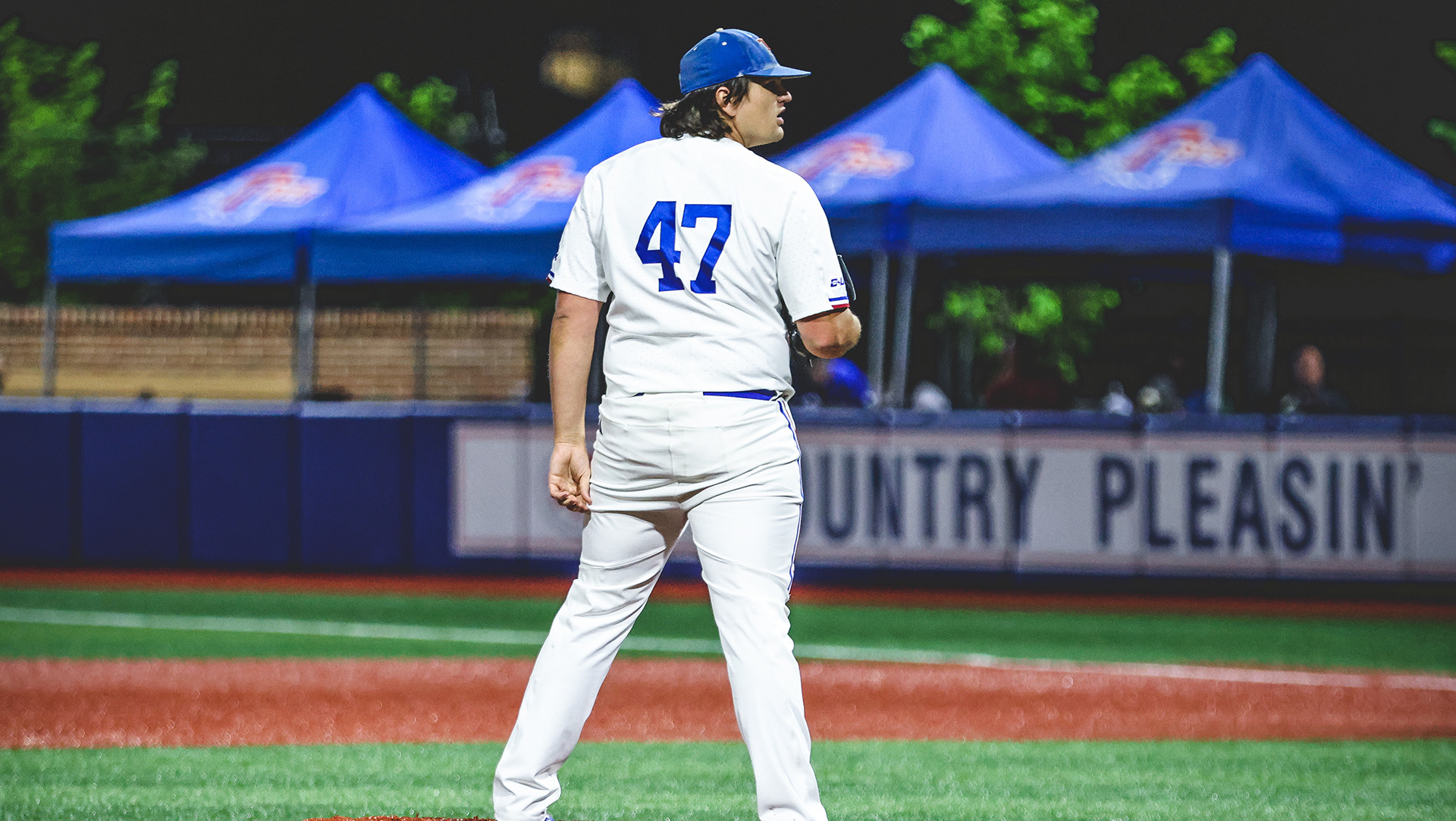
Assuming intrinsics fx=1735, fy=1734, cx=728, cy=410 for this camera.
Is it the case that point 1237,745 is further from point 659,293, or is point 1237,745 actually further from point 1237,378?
point 1237,378

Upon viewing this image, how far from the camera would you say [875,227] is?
13.5 m

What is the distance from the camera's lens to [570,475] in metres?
3.87

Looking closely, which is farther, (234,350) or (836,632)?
(234,350)

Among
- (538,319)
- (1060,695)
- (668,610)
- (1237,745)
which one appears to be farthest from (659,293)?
(538,319)

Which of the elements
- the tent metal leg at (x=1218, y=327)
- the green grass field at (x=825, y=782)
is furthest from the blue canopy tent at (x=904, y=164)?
A: the green grass field at (x=825, y=782)

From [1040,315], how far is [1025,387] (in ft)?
40.9

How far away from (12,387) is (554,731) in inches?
873

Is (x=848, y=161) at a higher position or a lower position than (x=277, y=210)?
higher

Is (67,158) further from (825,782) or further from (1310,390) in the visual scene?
(825,782)

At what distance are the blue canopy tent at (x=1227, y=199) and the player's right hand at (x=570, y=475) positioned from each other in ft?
30.7

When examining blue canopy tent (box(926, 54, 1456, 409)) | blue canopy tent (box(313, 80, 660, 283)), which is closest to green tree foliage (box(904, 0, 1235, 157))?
blue canopy tent (box(313, 80, 660, 283))

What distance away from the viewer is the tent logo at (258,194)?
599 inches

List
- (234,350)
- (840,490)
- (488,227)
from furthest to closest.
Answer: (234,350), (488,227), (840,490)

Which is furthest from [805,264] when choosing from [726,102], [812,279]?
[726,102]
